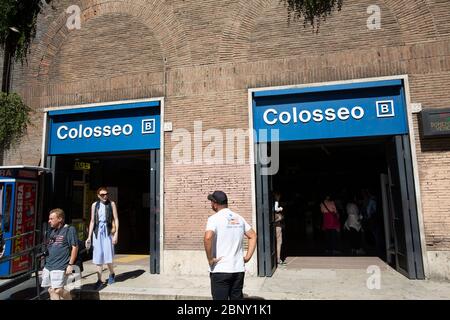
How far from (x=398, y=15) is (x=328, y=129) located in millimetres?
3037

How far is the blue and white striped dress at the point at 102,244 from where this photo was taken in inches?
283

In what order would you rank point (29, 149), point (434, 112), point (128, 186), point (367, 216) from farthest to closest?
point (128, 186), point (367, 216), point (29, 149), point (434, 112)

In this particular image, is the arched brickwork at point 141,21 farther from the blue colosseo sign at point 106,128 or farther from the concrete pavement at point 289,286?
the concrete pavement at point 289,286

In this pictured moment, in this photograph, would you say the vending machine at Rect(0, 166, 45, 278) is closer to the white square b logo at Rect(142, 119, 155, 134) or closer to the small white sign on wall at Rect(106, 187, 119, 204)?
the white square b logo at Rect(142, 119, 155, 134)

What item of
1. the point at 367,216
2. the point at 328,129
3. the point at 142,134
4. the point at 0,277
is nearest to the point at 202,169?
the point at 142,134

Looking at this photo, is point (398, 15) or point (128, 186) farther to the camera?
point (128, 186)

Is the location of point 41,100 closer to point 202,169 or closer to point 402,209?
point 202,169

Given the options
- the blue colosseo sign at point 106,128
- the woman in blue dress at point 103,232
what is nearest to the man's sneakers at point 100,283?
the woman in blue dress at point 103,232

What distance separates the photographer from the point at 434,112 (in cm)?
752

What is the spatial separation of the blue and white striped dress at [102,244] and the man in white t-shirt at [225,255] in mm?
3779

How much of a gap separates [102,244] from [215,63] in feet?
16.5

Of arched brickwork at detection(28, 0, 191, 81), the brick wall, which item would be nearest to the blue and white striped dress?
the brick wall

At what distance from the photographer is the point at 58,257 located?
529 centimetres
